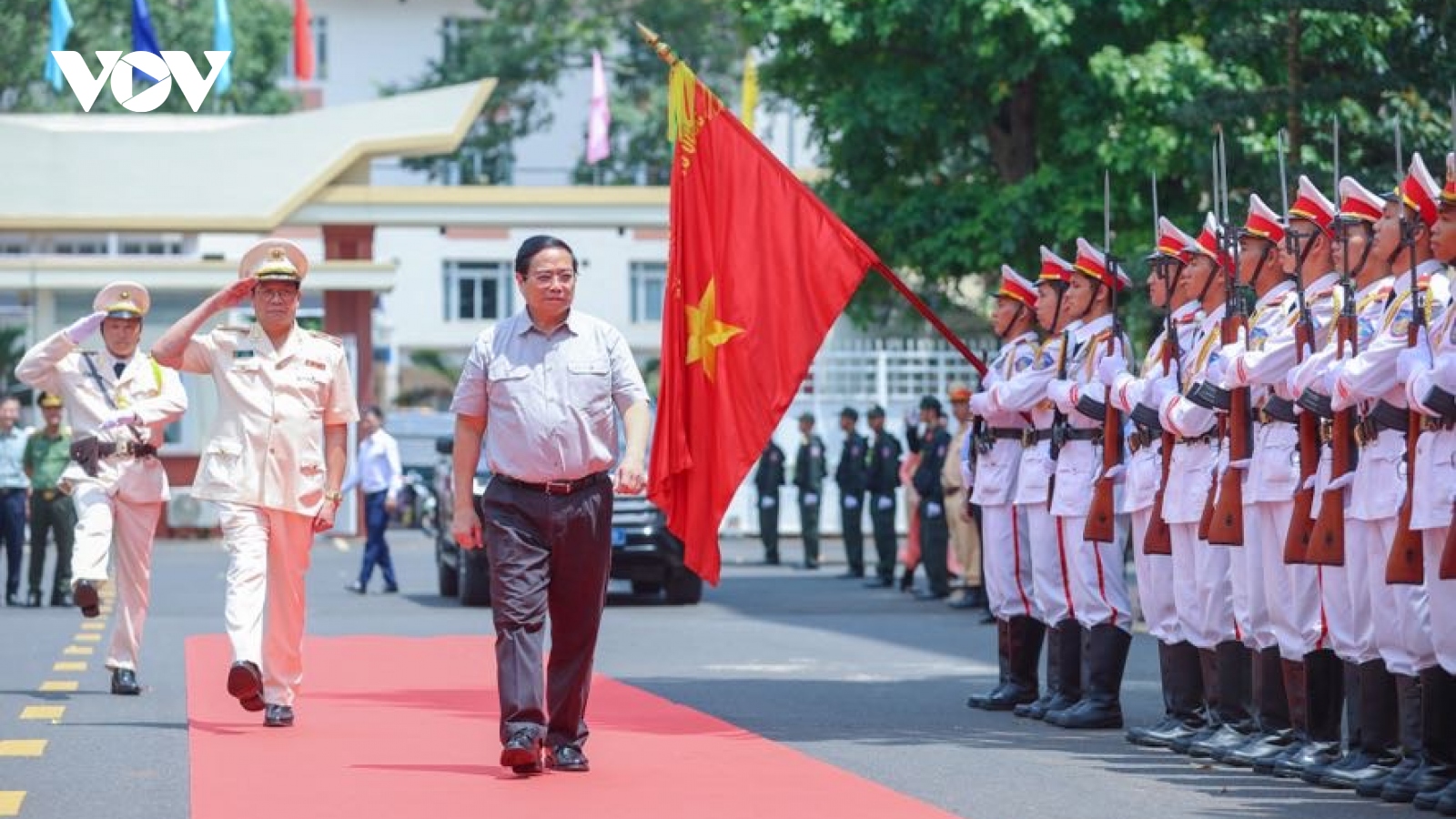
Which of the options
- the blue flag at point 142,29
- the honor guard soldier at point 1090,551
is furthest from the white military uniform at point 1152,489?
the blue flag at point 142,29

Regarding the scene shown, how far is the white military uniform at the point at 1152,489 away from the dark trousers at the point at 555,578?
97.7 inches

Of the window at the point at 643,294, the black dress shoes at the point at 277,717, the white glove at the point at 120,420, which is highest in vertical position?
the window at the point at 643,294

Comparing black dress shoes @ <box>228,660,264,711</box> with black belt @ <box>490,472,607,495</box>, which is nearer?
black belt @ <box>490,472,607,495</box>

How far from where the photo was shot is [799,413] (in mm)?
39406

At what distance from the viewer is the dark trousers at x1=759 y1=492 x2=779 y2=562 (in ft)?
111

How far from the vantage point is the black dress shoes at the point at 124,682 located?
14.1 m

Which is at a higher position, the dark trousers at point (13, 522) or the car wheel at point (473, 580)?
the dark trousers at point (13, 522)

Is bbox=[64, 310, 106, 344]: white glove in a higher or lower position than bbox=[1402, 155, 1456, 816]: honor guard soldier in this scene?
higher

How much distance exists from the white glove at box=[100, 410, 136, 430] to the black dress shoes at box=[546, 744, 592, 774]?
160 inches

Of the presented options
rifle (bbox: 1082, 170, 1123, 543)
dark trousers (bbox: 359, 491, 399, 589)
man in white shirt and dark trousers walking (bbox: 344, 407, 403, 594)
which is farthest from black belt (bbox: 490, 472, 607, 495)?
dark trousers (bbox: 359, 491, 399, 589)

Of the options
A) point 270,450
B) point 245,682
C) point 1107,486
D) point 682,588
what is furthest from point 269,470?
point 682,588

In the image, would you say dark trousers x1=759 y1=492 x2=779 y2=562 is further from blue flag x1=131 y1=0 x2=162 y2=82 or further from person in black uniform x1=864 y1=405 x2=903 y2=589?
blue flag x1=131 y1=0 x2=162 y2=82

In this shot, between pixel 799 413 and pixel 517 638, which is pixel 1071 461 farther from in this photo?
pixel 799 413

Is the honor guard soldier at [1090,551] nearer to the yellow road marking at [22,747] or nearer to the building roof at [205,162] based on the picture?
A: the yellow road marking at [22,747]
